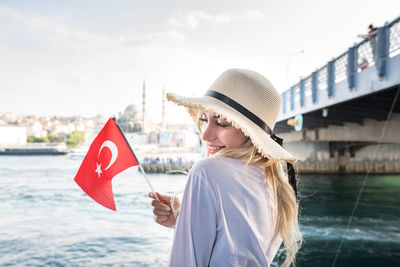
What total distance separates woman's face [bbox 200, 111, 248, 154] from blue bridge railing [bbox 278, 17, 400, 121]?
314 inches

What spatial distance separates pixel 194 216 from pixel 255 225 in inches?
9.6

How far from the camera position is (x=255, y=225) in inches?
50.4

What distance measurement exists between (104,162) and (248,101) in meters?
0.92

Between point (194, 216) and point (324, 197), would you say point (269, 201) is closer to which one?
point (194, 216)

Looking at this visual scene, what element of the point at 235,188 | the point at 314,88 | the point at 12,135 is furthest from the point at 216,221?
the point at 12,135

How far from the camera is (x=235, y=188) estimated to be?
121cm

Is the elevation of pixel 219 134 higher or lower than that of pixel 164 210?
higher

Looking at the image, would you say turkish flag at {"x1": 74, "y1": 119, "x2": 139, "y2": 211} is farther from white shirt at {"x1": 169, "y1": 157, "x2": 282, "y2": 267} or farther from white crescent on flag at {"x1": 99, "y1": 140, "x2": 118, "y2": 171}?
white shirt at {"x1": 169, "y1": 157, "x2": 282, "y2": 267}

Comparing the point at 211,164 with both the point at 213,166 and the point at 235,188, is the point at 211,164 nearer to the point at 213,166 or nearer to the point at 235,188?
the point at 213,166

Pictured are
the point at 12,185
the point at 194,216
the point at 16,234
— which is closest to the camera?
the point at 194,216

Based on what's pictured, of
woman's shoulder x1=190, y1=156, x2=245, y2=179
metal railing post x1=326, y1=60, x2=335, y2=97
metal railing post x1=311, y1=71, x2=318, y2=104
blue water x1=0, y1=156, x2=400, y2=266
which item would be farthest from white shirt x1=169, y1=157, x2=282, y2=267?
metal railing post x1=311, y1=71, x2=318, y2=104

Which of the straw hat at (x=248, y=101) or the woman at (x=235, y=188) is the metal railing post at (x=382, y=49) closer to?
the woman at (x=235, y=188)

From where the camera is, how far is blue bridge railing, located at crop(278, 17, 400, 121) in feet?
27.5

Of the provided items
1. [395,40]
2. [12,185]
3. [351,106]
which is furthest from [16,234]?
[12,185]
